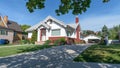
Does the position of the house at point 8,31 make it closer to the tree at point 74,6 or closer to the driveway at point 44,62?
the driveway at point 44,62

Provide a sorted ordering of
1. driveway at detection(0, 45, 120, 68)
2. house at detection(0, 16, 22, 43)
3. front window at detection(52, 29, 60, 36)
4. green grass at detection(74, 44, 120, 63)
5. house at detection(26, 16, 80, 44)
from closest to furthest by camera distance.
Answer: driveway at detection(0, 45, 120, 68) < green grass at detection(74, 44, 120, 63) < house at detection(26, 16, 80, 44) < front window at detection(52, 29, 60, 36) < house at detection(0, 16, 22, 43)

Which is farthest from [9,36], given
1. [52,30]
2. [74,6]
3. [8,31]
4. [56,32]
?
[74,6]

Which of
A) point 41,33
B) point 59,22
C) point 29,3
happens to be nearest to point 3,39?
point 41,33

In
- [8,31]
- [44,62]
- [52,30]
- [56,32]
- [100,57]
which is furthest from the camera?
[8,31]

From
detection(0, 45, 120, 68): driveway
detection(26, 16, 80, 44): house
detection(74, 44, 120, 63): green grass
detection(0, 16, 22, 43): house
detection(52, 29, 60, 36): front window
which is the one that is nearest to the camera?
detection(0, 45, 120, 68): driveway

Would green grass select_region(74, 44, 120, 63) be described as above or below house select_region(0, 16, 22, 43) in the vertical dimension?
below

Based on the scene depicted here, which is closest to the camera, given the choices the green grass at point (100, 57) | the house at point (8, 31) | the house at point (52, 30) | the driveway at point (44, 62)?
the driveway at point (44, 62)

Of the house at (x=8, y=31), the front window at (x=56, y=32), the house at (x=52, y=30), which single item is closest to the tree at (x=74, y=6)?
the house at (x=52, y=30)

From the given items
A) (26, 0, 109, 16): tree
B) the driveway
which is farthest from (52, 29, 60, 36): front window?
(26, 0, 109, 16): tree

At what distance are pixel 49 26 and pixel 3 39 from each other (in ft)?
44.2

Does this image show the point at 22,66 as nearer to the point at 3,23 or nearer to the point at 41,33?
the point at 41,33

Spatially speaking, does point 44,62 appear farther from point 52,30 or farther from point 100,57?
point 52,30

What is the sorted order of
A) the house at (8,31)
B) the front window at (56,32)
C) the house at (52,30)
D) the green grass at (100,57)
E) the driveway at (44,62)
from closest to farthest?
the driveway at (44,62), the green grass at (100,57), the house at (52,30), the front window at (56,32), the house at (8,31)

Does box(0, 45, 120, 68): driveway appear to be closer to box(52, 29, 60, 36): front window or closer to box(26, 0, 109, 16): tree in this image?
box(26, 0, 109, 16): tree
